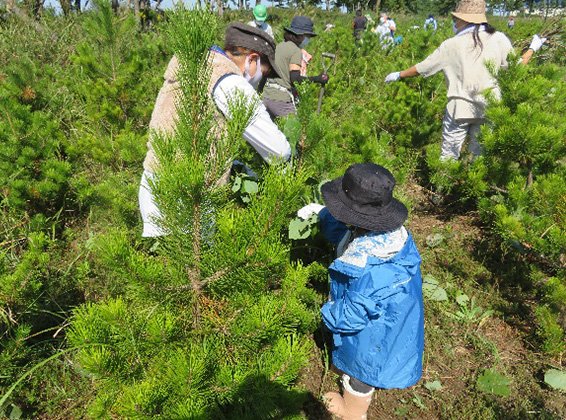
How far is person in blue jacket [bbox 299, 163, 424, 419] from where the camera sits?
166cm

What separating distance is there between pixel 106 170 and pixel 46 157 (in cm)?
94

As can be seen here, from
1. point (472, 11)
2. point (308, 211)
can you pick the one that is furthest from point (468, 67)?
point (308, 211)

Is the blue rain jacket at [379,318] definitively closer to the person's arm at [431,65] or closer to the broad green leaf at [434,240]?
the broad green leaf at [434,240]

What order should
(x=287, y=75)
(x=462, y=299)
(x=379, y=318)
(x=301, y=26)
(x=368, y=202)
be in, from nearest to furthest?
(x=368, y=202) → (x=379, y=318) → (x=462, y=299) → (x=287, y=75) → (x=301, y=26)

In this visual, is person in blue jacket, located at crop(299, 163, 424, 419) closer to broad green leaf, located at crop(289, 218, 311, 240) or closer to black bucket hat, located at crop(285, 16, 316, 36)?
broad green leaf, located at crop(289, 218, 311, 240)

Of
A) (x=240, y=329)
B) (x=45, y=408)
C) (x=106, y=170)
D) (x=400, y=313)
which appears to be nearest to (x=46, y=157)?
(x=106, y=170)

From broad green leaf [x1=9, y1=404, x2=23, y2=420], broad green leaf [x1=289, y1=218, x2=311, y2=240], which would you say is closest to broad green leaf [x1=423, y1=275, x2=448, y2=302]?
broad green leaf [x1=289, y1=218, x2=311, y2=240]

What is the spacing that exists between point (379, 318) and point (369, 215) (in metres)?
0.49

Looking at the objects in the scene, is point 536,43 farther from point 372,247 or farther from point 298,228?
point 372,247

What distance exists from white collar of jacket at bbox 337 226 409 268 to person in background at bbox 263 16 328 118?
106 inches

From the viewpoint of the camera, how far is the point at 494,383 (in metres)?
2.33

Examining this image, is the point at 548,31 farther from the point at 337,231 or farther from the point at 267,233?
the point at 267,233

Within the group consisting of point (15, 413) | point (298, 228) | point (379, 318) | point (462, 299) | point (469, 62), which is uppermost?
point (469, 62)

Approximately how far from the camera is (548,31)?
169 inches
